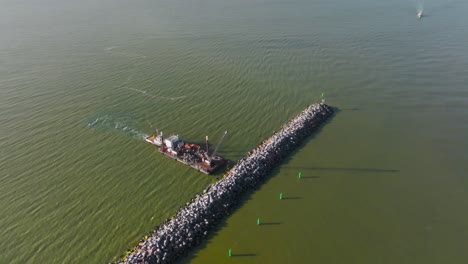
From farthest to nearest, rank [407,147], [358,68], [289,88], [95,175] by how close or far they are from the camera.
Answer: [358,68] → [289,88] → [407,147] → [95,175]

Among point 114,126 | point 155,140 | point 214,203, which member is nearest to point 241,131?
point 155,140

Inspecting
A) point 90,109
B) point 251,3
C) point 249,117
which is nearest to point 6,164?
point 90,109

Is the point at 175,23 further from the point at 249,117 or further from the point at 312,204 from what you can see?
the point at 312,204

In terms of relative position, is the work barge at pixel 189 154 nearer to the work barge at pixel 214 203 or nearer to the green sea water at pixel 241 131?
the green sea water at pixel 241 131

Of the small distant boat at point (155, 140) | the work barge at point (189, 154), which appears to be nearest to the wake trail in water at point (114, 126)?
the small distant boat at point (155, 140)

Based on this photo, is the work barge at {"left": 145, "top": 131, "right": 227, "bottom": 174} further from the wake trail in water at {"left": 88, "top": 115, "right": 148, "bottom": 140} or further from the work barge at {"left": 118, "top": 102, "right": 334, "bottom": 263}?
the wake trail in water at {"left": 88, "top": 115, "right": 148, "bottom": 140}

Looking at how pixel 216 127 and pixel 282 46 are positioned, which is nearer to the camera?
pixel 216 127

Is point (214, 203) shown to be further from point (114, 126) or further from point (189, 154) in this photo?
point (114, 126)
